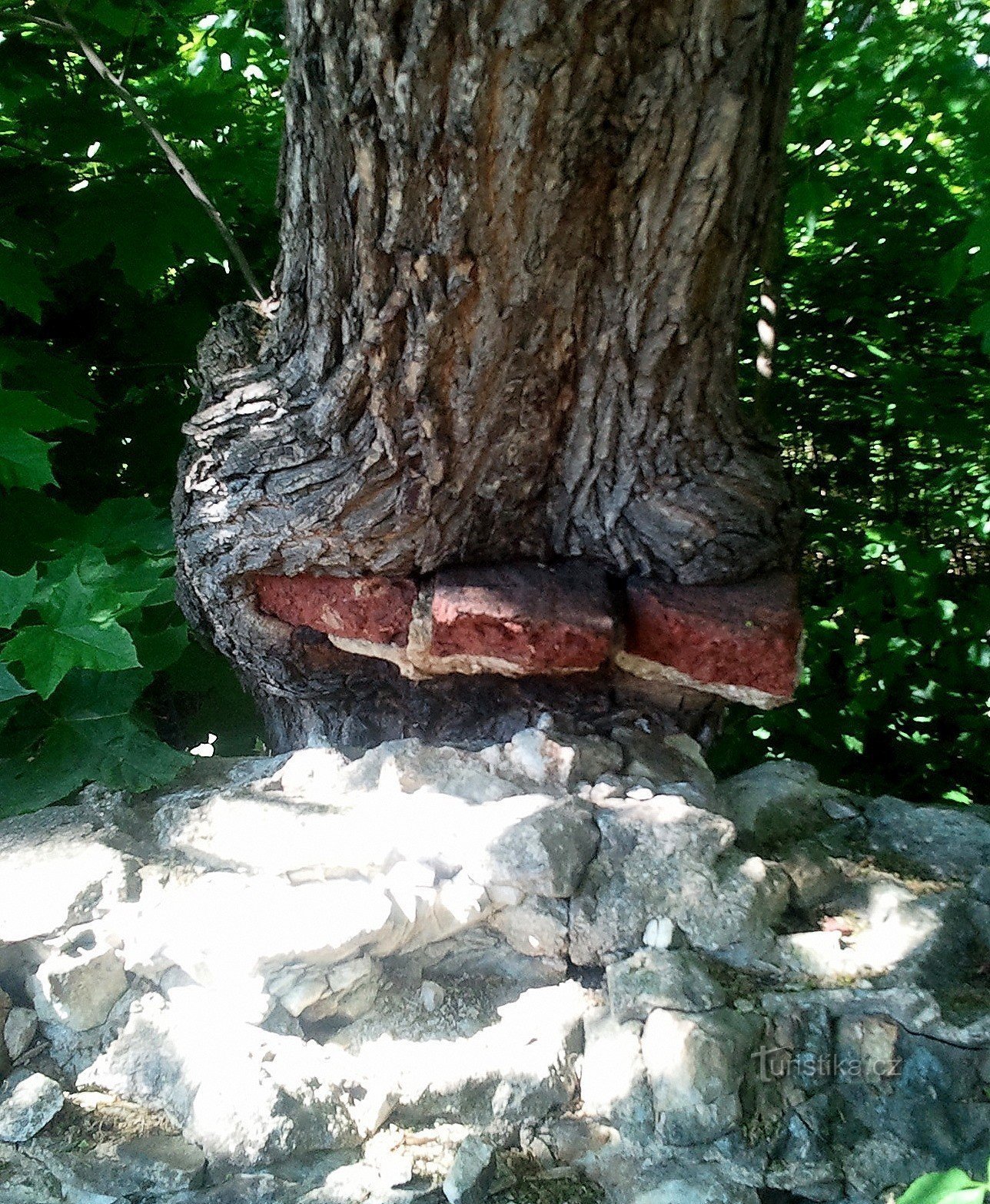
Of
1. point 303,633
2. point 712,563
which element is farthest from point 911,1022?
point 303,633

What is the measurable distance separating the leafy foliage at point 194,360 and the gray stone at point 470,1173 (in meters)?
0.96

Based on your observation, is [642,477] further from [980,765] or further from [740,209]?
[980,765]

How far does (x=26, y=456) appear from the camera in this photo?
1956mm

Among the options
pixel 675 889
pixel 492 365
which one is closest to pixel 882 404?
pixel 492 365

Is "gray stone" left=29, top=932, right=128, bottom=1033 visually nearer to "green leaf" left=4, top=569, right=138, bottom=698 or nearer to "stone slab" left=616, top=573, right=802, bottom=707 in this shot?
"green leaf" left=4, top=569, right=138, bottom=698

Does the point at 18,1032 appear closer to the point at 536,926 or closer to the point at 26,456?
the point at 536,926

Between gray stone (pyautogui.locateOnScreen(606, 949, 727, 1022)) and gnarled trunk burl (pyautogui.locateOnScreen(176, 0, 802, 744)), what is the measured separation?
58cm

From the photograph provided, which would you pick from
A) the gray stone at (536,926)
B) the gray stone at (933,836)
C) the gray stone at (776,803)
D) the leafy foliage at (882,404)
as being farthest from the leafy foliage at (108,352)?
the leafy foliage at (882,404)

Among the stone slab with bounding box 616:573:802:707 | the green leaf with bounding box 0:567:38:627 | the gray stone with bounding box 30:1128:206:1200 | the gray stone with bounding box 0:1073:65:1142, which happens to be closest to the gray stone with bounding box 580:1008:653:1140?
the gray stone with bounding box 30:1128:206:1200

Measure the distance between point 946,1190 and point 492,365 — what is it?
1.40m

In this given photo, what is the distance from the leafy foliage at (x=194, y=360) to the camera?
6.53ft

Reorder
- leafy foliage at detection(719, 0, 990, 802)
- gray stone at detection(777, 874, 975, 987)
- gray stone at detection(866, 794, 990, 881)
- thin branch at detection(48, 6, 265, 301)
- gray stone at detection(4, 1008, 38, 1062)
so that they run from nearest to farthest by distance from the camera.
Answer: gray stone at detection(4, 1008, 38, 1062) → gray stone at detection(777, 874, 975, 987) → gray stone at detection(866, 794, 990, 881) → thin branch at detection(48, 6, 265, 301) → leafy foliage at detection(719, 0, 990, 802)

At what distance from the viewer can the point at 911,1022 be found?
1.53 meters

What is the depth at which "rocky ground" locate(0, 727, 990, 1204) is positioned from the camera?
1406mm
